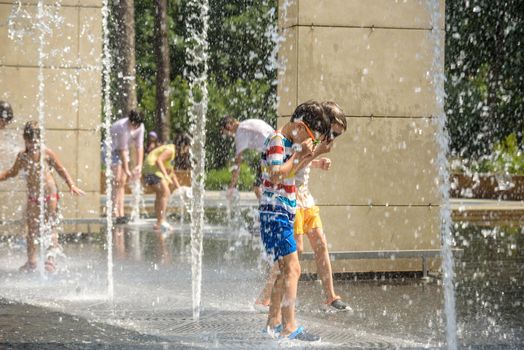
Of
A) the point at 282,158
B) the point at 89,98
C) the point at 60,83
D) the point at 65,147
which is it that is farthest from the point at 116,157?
the point at 282,158

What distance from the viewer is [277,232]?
7012mm

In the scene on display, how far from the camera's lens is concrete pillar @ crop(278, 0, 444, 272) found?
10.2 m

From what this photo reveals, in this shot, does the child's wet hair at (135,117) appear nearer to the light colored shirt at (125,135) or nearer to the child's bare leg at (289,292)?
the light colored shirt at (125,135)

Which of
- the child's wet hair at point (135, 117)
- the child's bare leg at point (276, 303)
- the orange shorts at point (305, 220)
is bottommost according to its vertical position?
the child's bare leg at point (276, 303)

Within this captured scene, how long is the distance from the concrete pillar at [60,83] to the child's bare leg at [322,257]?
6.78 m

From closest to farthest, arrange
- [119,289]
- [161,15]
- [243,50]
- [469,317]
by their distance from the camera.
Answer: [469,317] → [119,289] → [161,15] → [243,50]

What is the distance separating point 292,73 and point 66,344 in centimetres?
418

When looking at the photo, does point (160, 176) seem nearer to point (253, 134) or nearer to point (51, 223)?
point (51, 223)

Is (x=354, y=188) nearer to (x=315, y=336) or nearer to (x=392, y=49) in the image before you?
(x=392, y=49)

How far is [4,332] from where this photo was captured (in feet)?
24.1

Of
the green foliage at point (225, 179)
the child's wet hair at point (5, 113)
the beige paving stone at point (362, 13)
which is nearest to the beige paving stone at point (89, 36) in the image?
the child's wet hair at point (5, 113)

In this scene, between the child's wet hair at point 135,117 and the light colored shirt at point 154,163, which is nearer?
the light colored shirt at point 154,163

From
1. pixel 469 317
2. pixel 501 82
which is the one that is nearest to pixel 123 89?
pixel 501 82

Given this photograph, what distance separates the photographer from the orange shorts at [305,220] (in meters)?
8.29
